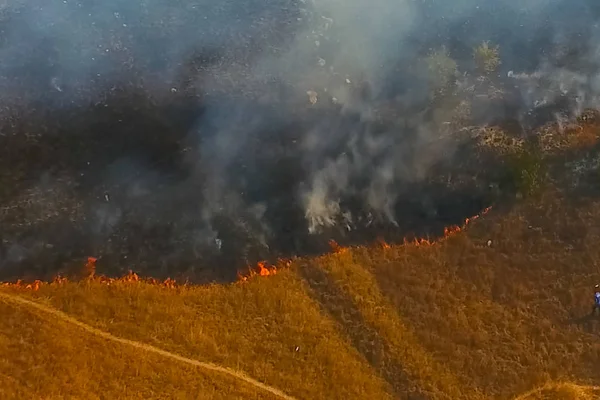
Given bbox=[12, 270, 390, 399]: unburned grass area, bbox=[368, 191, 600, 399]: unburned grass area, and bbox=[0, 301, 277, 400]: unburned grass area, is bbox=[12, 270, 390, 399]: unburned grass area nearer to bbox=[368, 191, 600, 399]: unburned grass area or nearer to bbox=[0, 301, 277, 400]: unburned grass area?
bbox=[0, 301, 277, 400]: unburned grass area

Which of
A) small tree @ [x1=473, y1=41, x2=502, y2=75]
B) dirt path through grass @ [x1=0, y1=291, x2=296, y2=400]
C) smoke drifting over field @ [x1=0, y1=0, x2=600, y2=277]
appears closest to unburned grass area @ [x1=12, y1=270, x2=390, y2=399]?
dirt path through grass @ [x1=0, y1=291, x2=296, y2=400]

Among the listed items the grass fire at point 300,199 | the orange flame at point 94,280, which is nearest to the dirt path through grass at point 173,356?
the grass fire at point 300,199

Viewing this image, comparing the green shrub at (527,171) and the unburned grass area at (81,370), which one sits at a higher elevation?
the green shrub at (527,171)

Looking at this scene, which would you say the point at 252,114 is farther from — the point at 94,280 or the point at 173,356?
the point at 173,356

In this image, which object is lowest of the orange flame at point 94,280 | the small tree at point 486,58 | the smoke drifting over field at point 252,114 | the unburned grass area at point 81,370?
the unburned grass area at point 81,370

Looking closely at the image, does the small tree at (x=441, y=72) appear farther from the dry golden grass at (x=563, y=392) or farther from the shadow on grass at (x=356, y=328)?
the dry golden grass at (x=563, y=392)

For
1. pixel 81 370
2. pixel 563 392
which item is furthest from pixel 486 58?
pixel 81 370

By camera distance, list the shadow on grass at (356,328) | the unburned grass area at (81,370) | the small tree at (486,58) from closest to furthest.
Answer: the unburned grass area at (81,370) < the shadow on grass at (356,328) < the small tree at (486,58)
